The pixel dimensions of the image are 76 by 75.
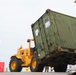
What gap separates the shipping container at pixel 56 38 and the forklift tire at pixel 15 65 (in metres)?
1.67

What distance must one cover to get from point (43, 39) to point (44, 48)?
0.44m

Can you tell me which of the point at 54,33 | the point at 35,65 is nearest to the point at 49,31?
the point at 54,33

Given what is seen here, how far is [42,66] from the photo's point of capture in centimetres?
1350

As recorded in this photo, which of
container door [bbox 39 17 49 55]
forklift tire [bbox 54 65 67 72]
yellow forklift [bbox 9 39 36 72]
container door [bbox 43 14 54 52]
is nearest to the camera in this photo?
container door [bbox 43 14 54 52]

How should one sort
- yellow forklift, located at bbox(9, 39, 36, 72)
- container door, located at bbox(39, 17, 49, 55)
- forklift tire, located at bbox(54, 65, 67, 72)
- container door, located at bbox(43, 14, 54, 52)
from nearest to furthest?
1. container door, located at bbox(43, 14, 54, 52)
2. container door, located at bbox(39, 17, 49, 55)
3. forklift tire, located at bbox(54, 65, 67, 72)
4. yellow forklift, located at bbox(9, 39, 36, 72)

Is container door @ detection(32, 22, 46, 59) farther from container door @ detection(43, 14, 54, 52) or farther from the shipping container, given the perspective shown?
container door @ detection(43, 14, 54, 52)

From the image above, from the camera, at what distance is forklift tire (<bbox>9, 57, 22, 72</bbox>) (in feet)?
47.9

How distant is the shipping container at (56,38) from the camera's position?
12.3m

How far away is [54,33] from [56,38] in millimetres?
264

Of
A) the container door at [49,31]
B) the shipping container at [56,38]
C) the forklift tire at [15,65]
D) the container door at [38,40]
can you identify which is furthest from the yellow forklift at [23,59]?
the container door at [49,31]

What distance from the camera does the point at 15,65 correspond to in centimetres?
1486

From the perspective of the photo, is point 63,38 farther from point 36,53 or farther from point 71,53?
point 36,53

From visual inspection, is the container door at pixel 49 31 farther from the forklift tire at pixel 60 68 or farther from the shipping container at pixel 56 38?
the forklift tire at pixel 60 68

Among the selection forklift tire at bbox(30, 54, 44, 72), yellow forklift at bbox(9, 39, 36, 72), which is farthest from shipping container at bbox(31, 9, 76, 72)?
yellow forklift at bbox(9, 39, 36, 72)
